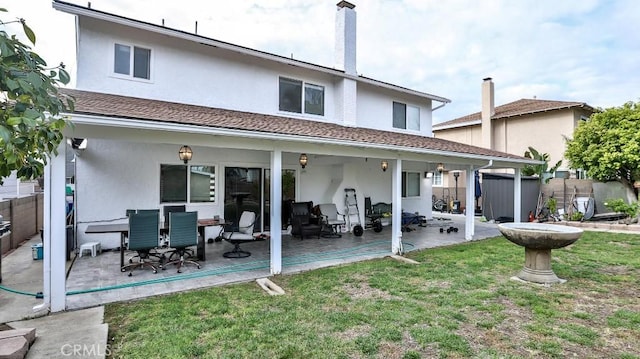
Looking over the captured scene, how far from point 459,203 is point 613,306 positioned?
14.5 meters

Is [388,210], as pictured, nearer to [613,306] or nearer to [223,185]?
[223,185]

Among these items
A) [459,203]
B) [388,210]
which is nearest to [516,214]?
[388,210]

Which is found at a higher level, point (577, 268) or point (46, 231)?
point (46, 231)

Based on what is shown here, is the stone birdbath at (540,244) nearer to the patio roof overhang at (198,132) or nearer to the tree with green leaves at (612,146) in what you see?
the patio roof overhang at (198,132)

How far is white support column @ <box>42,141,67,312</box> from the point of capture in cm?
462

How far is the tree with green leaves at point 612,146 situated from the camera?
12.8 meters

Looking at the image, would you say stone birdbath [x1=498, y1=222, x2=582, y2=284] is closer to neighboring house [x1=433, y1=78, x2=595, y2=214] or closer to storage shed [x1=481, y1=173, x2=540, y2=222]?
storage shed [x1=481, y1=173, x2=540, y2=222]

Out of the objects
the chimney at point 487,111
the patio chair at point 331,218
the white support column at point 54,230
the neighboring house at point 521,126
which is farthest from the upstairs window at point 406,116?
the white support column at point 54,230

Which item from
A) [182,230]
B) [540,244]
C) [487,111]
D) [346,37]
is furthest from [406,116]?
[487,111]

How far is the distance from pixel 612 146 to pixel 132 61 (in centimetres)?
1747

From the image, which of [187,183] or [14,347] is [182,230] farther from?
[14,347]

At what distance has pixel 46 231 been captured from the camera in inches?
183

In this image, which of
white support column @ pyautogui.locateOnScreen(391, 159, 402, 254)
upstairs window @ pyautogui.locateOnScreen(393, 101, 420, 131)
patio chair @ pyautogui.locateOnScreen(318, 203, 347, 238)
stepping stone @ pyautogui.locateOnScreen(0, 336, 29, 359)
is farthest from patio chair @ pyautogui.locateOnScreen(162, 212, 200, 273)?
upstairs window @ pyautogui.locateOnScreen(393, 101, 420, 131)

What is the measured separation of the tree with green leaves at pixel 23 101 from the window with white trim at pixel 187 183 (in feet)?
23.3
